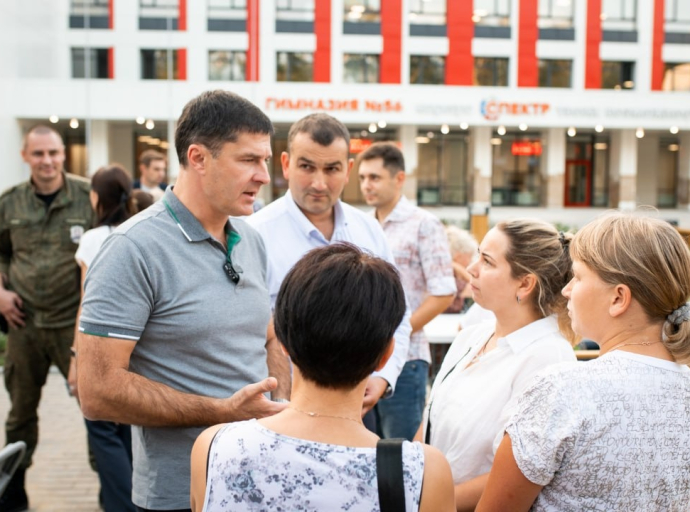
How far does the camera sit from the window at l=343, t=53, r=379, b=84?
34.3 metres

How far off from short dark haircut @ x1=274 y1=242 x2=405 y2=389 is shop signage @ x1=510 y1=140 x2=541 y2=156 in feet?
124

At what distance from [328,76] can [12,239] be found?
99.1 feet

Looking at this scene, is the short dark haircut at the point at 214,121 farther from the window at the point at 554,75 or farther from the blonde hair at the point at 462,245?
the window at the point at 554,75

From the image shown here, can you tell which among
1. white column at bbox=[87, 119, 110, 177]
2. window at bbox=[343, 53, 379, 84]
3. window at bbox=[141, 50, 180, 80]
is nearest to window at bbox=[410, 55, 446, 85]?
window at bbox=[343, 53, 379, 84]

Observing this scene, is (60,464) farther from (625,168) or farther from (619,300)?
(625,168)

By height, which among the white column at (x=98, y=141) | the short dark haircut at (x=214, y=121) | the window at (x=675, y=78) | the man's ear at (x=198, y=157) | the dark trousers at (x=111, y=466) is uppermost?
the window at (x=675, y=78)

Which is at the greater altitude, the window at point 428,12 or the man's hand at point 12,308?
the window at point 428,12

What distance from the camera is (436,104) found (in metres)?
33.2

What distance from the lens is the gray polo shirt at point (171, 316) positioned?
2232 mm

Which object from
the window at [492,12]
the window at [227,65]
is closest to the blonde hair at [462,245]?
the window at [227,65]

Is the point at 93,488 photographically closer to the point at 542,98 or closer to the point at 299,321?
the point at 299,321

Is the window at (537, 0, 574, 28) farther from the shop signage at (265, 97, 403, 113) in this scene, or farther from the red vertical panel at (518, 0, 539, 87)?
the shop signage at (265, 97, 403, 113)

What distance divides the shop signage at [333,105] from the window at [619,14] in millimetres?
12063

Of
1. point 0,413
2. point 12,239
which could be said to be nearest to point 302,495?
point 12,239
